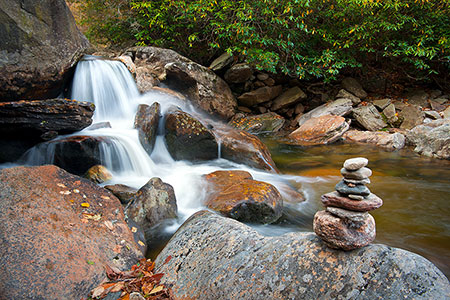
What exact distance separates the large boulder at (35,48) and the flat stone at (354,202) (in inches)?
246

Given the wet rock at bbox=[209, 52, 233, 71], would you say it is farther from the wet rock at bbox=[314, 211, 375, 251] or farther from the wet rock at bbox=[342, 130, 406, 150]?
the wet rock at bbox=[314, 211, 375, 251]

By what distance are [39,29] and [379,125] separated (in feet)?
37.9

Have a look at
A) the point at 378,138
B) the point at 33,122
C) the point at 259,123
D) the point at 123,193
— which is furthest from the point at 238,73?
the point at 123,193

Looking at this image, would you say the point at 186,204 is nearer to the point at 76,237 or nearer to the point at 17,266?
the point at 76,237

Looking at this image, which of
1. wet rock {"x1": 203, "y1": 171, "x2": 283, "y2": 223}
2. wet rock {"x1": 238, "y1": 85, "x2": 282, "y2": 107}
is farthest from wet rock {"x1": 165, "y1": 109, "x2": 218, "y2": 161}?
wet rock {"x1": 238, "y1": 85, "x2": 282, "y2": 107}

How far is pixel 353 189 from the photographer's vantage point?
1.84m

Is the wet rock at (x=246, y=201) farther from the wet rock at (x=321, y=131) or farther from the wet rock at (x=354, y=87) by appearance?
the wet rock at (x=354, y=87)

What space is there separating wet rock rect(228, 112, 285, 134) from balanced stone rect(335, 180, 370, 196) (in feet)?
31.6

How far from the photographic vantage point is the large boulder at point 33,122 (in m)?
4.57

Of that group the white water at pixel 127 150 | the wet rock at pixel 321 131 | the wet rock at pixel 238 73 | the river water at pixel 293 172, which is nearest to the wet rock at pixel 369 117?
the wet rock at pixel 321 131

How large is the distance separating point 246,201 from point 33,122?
4.10 m

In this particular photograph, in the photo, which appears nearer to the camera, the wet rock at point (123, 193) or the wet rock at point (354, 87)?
the wet rock at point (123, 193)

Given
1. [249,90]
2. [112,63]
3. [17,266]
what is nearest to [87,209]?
[17,266]

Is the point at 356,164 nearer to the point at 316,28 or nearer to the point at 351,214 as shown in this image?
the point at 351,214
